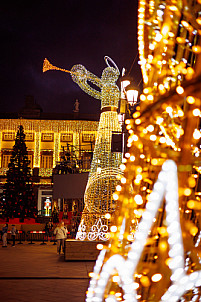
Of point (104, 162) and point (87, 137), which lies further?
point (87, 137)

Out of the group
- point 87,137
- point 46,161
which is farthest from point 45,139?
point 87,137

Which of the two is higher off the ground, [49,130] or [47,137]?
[49,130]

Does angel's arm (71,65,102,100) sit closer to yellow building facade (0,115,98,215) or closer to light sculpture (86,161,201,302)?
light sculpture (86,161,201,302)

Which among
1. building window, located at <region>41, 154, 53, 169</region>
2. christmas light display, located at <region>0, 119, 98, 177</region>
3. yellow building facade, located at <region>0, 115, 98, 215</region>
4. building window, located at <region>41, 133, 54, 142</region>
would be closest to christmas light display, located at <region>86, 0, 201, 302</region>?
yellow building facade, located at <region>0, 115, 98, 215</region>

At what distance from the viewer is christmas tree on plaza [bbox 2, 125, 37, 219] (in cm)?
3160

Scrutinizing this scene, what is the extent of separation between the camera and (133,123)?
338 cm

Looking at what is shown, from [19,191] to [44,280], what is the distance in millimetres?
25078

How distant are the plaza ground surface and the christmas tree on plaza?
2036 cm

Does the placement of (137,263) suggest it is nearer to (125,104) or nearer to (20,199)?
(125,104)

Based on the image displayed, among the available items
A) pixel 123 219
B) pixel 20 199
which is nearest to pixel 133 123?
pixel 123 219

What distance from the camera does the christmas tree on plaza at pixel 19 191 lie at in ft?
104

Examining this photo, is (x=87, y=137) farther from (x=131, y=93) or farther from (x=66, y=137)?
(x=131, y=93)

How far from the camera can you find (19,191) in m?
32.6

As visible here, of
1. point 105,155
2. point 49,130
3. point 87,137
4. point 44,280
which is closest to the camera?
point 44,280
